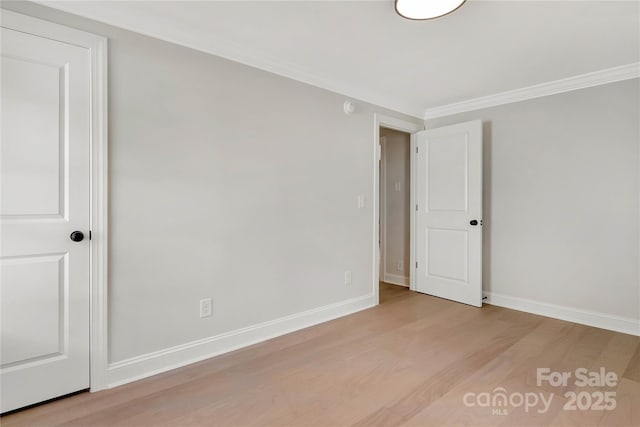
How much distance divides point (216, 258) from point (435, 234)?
2652mm

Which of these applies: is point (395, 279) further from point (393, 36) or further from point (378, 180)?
point (393, 36)

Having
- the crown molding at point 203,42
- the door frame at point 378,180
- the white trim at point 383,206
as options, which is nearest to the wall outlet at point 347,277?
the door frame at point 378,180

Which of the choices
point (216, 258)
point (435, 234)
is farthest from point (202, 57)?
point (435, 234)

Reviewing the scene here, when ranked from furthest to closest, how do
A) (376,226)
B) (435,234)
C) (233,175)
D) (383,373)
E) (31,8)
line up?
(435,234)
(376,226)
(233,175)
(383,373)
(31,8)

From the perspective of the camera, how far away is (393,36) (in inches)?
94.0

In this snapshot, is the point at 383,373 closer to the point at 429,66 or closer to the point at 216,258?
the point at 216,258

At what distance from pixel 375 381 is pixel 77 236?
1979mm

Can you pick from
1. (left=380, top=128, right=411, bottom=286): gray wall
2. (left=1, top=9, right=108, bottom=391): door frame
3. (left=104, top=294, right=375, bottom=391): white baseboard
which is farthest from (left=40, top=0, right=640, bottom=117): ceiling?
(left=104, top=294, right=375, bottom=391): white baseboard

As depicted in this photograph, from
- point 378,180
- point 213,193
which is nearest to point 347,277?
point 378,180

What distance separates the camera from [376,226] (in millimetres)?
3699

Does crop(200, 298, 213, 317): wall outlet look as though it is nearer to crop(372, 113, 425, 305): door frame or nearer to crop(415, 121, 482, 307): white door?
crop(372, 113, 425, 305): door frame

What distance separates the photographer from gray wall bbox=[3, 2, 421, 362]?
6.93 ft

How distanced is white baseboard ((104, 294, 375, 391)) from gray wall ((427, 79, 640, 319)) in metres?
1.96

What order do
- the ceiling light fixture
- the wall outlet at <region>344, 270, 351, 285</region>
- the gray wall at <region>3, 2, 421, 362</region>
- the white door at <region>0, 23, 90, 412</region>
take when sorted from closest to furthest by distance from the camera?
1. the white door at <region>0, 23, 90, 412</region>
2. the ceiling light fixture
3. the gray wall at <region>3, 2, 421, 362</region>
4. the wall outlet at <region>344, 270, 351, 285</region>
